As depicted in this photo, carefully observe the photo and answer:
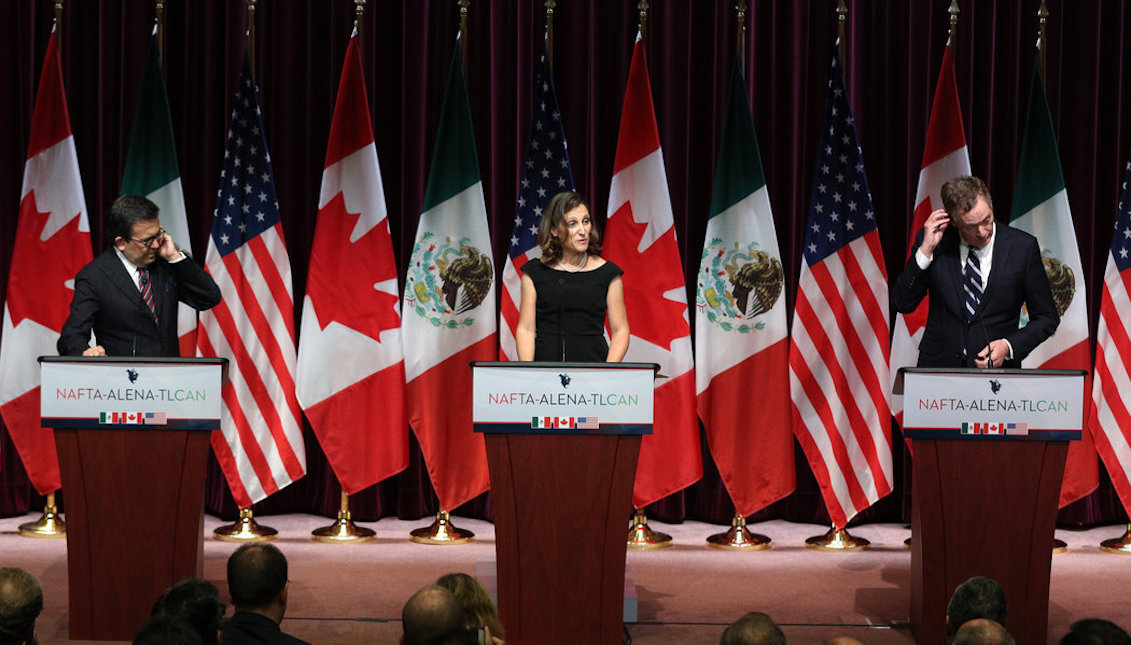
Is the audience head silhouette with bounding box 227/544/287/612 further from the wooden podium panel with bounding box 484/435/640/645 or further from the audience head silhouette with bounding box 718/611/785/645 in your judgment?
the wooden podium panel with bounding box 484/435/640/645

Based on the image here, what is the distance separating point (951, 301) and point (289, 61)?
3.91 m

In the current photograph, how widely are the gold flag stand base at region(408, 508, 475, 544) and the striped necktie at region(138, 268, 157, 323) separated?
2.12 metres

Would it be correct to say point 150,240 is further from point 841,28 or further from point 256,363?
point 841,28

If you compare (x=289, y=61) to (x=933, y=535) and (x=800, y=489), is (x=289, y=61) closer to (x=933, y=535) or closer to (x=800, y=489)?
(x=800, y=489)

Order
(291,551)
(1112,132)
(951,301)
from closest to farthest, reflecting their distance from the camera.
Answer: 1. (951,301)
2. (291,551)
3. (1112,132)

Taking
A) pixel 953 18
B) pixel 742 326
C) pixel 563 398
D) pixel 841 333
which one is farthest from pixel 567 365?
pixel 953 18

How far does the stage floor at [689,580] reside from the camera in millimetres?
4668

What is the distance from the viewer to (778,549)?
636cm

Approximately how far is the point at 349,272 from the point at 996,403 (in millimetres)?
3400

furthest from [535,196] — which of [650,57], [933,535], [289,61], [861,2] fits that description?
[933,535]

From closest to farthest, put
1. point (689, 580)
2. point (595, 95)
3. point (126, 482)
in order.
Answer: point (126, 482)
point (689, 580)
point (595, 95)

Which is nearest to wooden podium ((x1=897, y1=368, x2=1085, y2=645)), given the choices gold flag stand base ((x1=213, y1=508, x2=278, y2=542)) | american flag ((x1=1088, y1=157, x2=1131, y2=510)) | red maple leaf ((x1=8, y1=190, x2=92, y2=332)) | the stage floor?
the stage floor

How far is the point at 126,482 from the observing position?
4332 mm

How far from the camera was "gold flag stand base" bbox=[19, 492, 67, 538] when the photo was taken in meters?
6.43
